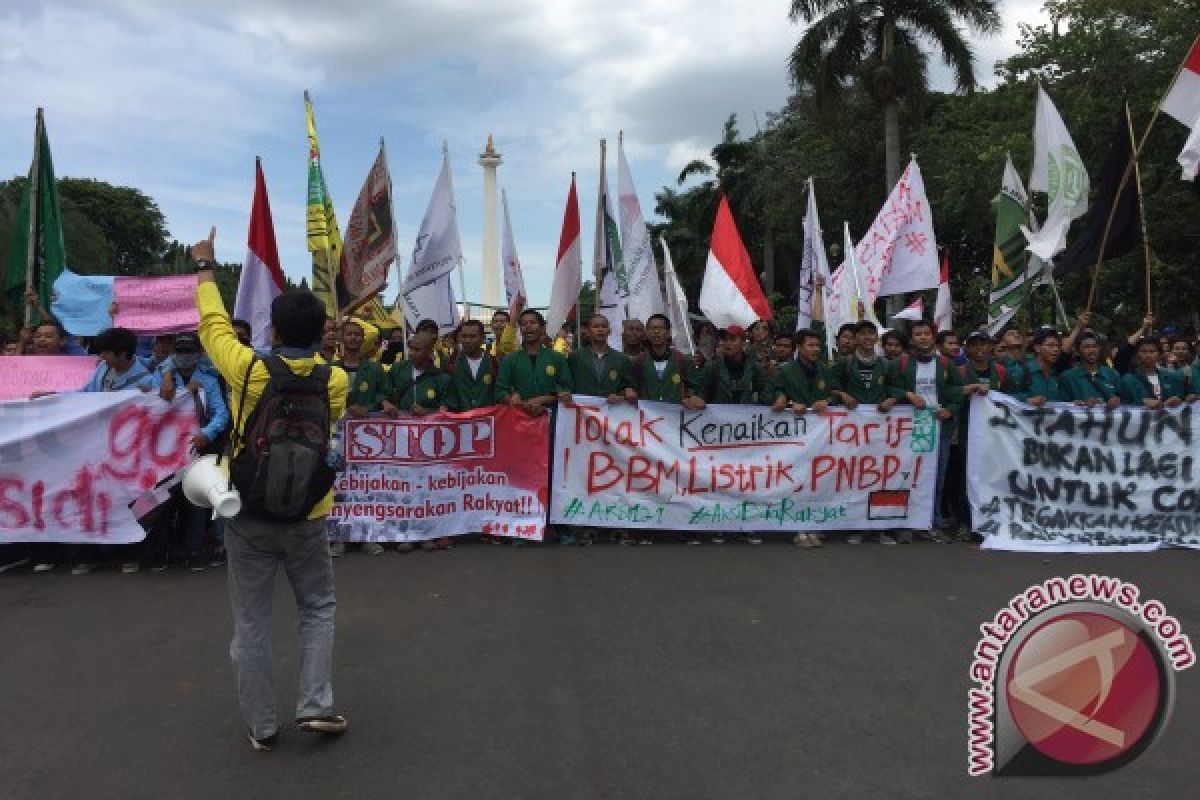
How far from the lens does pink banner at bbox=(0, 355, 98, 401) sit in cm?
654

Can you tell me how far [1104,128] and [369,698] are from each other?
18645 mm

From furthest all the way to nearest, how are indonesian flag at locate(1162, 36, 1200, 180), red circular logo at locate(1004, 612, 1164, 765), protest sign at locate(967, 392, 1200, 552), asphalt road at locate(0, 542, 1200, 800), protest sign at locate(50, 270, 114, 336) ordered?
protest sign at locate(50, 270, 114, 336) < indonesian flag at locate(1162, 36, 1200, 180) < protest sign at locate(967, 392, 1200, 552) < asphalt road at locate(0, 542, 1200, 800) < red circular logo at locate(1004, 612, 1164, 765)

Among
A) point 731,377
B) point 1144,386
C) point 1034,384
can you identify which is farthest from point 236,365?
point 1144,386

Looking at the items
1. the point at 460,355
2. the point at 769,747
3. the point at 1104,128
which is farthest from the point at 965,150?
the point at 769,747

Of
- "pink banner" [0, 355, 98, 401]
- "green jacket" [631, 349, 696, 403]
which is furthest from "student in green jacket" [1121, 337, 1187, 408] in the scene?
"pink banner" [0, 355, 98, 401]

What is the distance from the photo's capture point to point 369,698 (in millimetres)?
3650

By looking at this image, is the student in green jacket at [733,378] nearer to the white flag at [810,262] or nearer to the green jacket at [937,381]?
the green jacket at [937,381]

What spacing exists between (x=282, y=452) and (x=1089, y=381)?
6.42m

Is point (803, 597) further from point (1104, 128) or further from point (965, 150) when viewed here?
point (965, 150)

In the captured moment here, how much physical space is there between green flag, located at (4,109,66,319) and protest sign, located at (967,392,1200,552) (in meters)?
8.10

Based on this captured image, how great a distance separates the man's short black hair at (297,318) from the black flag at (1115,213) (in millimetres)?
7002

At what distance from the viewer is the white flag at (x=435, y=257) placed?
24.3 feet

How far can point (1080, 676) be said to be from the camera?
2.28 meters

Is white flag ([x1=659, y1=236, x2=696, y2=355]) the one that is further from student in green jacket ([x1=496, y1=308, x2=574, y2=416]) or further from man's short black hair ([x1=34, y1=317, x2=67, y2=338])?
man's short black hair ([x1=34, y1=317, x2=67, y2=338])
